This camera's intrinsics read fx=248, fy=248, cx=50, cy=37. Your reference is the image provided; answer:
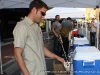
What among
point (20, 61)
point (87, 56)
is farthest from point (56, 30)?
point (20, 61)

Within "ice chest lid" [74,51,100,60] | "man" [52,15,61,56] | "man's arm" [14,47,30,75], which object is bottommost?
"man" [52,15,61,56]

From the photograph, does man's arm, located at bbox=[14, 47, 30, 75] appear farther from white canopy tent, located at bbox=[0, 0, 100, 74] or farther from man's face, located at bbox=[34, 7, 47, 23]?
white canopy tent, located at bbox=[0, 0, 100, 74]

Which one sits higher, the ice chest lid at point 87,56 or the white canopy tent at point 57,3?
the white canopy tent at point 57,3

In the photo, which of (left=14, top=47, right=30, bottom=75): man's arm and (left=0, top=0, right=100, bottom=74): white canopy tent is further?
(left=0, top=0, right=100, bottom=74): white canopy tent

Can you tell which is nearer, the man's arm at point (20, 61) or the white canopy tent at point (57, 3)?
the man's arm at point (20, 61)

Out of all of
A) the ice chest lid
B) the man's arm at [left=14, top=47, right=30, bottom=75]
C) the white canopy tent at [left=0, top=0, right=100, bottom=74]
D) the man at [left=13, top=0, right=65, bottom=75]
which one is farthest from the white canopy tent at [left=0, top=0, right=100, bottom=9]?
the man's arm at [left=14, top=47, right=30, bottom=75]

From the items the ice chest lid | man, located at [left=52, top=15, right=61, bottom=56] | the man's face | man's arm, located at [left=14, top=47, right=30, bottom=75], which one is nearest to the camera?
man's arm, located at [left=14, top=47, right=30, bottom=75]

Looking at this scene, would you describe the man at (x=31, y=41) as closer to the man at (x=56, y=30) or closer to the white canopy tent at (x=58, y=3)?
the white canopy tent at (x=58, y=3)

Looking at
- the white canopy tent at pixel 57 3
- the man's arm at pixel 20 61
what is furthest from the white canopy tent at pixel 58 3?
the man's arm at pixel 20 61

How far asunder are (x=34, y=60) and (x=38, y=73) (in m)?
0.17

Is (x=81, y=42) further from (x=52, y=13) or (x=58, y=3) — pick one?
(x=52, y=13)

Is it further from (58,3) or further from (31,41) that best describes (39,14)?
(58,3)

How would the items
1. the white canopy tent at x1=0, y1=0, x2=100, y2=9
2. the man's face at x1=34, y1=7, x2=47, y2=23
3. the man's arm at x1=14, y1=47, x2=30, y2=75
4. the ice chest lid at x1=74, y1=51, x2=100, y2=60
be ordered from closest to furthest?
the man's arm at x1=14, y1=47, x2=30, y2=75
the man's face at x1=34, y1=7, x2=47, y2=23
the ice chest lid at x1=74, y1=51, x2=100, y2=60
the white canopy tent at x1=0, y1=0, x2=100, y2=9

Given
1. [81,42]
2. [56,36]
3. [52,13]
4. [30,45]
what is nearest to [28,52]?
[30,45]
